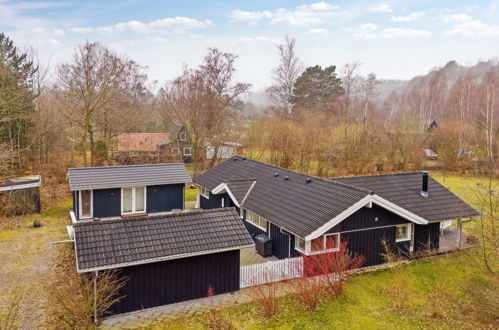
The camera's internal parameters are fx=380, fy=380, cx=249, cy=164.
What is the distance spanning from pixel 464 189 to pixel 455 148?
869 centimetres

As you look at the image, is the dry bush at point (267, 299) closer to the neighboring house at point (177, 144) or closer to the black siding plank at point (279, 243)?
the black siding plank at point (279, 243)

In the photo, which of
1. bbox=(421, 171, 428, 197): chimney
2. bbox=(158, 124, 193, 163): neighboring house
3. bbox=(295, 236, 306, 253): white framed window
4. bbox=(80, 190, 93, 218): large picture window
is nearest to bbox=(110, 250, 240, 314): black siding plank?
bbox=(295, 236, 306, 253): white framed window

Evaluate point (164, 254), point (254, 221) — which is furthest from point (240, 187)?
point (164, 254)

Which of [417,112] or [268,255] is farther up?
[417,112]

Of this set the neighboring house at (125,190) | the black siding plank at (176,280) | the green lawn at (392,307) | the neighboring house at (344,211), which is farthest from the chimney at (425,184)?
the neighboring house at (125,190)

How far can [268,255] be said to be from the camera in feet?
52.9

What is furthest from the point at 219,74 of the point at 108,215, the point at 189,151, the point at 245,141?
the point at 108,215

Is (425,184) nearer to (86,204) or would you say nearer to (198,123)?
(86,204)

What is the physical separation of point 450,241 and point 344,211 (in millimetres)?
7406

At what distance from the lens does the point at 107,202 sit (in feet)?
68.7

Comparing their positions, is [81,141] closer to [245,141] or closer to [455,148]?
[245,141]

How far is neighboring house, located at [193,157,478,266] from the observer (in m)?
14.5

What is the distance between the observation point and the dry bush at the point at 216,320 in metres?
10.5

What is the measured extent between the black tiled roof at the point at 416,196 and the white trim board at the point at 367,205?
0.75 metres
